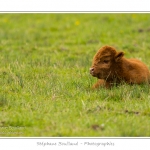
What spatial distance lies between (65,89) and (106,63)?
3.53 feet

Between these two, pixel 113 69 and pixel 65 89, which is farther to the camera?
pixel 113 69

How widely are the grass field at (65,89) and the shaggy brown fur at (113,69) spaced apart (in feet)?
1.13

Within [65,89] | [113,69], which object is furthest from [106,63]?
[65,89]

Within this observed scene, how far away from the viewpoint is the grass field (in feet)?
28.6

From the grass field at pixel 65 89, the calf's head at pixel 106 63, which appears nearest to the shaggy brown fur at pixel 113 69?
the calf's head at pixel 106 63

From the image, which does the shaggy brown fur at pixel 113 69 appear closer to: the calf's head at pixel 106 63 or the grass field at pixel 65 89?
the calf's head at pixel 106 63

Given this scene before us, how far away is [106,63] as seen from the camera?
10945 millimetres

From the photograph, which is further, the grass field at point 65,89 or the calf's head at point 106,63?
the calf's head at point 106,63

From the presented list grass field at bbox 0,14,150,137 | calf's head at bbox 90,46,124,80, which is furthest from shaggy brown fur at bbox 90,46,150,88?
grass field at bbox 0,14,150,137

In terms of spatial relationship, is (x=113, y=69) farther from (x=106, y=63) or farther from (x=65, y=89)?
(x=65, y=89)

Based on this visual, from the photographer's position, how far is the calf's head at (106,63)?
10859mm

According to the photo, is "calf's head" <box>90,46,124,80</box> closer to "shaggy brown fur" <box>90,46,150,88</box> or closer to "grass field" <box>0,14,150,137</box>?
"shaggy brown fur" <box>90,46,150,88</box>

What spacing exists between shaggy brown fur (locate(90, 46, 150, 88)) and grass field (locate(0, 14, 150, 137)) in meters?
0.34

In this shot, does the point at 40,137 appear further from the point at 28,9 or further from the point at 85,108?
the point at 28,9
